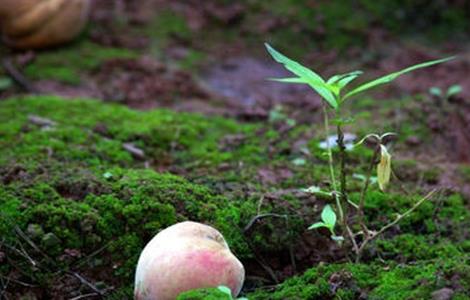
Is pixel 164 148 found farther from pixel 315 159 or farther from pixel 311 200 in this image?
pixel 311 200

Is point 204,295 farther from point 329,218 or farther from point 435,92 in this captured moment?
point 435,92

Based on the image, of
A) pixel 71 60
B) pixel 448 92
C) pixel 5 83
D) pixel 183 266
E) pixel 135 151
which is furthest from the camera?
pixel 71 60

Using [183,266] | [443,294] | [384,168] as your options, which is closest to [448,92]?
[384,168]

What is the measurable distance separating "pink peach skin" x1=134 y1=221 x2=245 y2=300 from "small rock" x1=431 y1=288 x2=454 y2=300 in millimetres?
641

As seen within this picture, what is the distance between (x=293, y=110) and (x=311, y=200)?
5.79 feet

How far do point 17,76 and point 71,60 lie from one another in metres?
0.52

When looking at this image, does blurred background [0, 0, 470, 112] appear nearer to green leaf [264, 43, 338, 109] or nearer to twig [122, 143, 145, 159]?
twig [122, 143, 145, 159]

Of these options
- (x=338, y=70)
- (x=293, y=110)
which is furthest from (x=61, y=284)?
(x=338, y=70)

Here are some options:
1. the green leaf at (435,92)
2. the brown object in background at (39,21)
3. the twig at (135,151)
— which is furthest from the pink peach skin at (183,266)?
the brown object in background at (39,21)

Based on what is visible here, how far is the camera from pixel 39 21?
527 cm

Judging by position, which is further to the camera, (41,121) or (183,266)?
(41,121)

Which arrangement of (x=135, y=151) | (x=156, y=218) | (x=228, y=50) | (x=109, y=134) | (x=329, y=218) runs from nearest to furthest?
(x=329, y=218) < (x=156, y=218) < (x=135, y=151) < (x=109, y=134) < (x=228, y=50)

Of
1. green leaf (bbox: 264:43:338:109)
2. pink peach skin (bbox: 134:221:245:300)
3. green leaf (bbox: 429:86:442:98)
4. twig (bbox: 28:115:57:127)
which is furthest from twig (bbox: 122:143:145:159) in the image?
green leaf (bbox: 429:86:442:98)

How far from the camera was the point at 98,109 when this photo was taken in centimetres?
443
